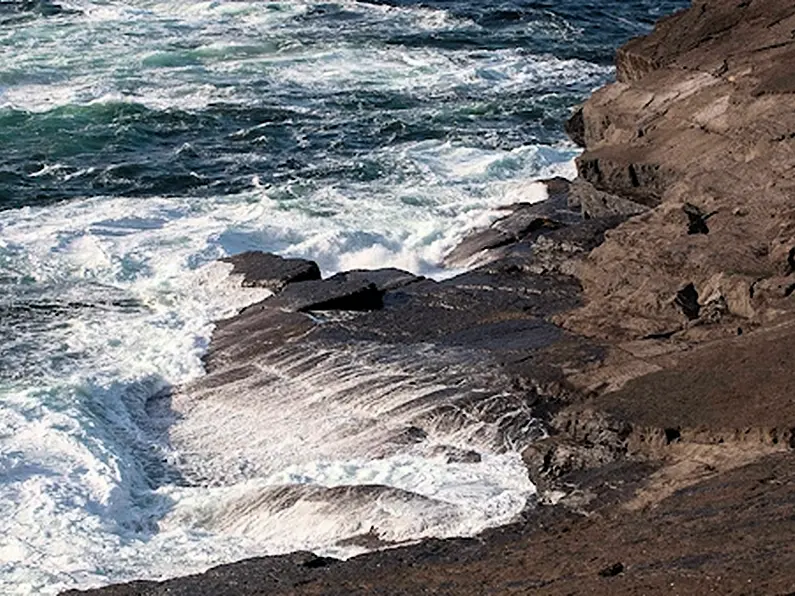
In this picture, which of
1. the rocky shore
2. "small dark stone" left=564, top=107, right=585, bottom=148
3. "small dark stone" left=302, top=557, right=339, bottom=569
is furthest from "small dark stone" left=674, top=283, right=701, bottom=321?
"small dark stone" left=564, top=107, right=585, bottom=148

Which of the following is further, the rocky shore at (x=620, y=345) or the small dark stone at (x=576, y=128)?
the small dark stone at (x=576, y=128)

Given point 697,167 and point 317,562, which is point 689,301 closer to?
point 697,167

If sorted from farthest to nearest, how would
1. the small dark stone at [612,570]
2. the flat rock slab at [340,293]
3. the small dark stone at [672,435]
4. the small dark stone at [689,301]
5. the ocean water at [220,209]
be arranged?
the flat rock slab at [340,293], the small dark stone at [689,301], the ocean water at [220,209], the small dark stone at [672,435], the small dark stone at [612,570]

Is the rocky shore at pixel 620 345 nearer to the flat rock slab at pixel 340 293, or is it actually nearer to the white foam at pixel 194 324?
the flat rock slab at pixel 340 293

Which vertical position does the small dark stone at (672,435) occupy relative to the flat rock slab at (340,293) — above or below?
above

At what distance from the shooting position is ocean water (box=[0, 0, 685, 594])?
55.5 ft

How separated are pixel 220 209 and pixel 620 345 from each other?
40.6 ft

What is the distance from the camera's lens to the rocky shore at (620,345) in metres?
12.9

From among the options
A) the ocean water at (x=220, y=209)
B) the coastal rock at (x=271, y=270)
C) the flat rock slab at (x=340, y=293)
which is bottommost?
the ocean water at (x=220, y=209)

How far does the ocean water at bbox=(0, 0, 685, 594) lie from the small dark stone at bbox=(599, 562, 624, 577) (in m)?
3.63

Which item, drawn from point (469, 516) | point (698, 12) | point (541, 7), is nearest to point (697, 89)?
point (698, 12)

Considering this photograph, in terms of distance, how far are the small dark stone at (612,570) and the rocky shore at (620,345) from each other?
0.11 ft

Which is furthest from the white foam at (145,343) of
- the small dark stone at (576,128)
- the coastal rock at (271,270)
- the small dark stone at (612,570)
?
the small dark stone at (612,570)

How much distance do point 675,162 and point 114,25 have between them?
1004 inches
